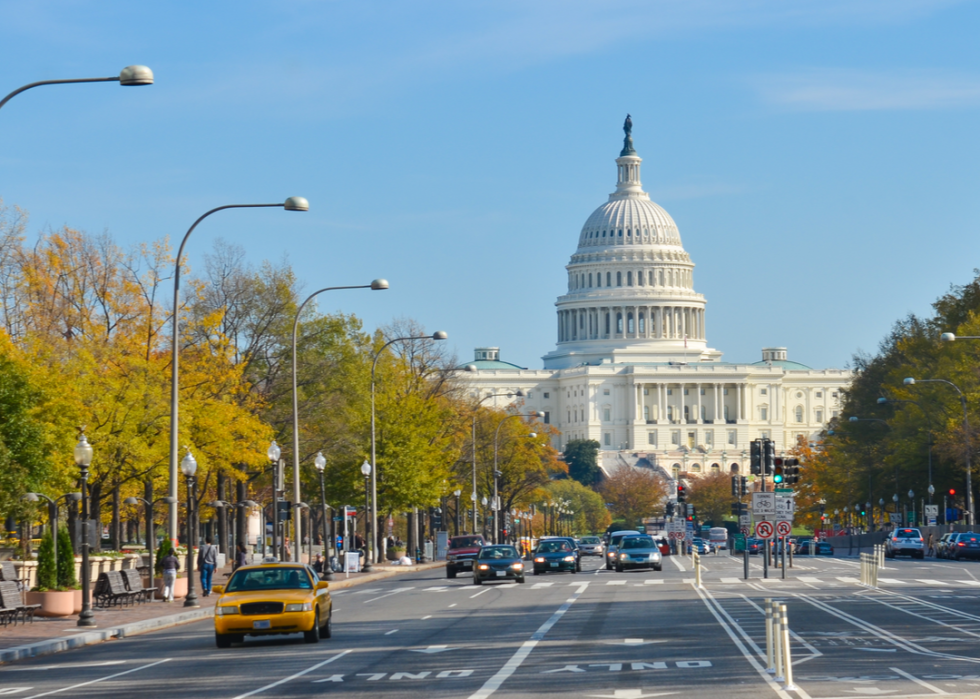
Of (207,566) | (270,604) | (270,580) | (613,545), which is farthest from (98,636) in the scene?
(613,545)

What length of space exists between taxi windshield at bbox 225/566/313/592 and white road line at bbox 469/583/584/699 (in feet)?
12.5

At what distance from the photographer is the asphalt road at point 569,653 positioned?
59.6ft

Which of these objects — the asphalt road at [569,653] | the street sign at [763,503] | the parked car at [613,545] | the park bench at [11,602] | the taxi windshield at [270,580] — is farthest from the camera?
the parked car at [613,545]

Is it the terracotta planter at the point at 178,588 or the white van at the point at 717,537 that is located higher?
the terracotta planter at the point at 178,588

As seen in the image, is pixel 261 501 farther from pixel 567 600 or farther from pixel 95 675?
pixel 95 675

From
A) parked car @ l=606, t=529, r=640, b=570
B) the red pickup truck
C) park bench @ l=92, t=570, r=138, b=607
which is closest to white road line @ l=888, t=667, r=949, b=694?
park bench @ l=92, t=570, r=138, b=607

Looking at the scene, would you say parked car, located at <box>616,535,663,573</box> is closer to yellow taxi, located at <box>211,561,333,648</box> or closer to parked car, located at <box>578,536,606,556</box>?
yellow taxi, located at <box>211,561,333,648</box>

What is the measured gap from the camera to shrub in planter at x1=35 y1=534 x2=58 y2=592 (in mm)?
34594

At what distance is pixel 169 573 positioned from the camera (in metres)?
38.2

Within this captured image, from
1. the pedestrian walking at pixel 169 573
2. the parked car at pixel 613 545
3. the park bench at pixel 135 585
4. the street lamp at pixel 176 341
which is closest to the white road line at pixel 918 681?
the street lamp at pixel 176 341

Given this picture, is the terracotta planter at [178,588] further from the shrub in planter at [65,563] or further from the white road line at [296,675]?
the white road line at [296,675]

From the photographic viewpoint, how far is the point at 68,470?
44.8m

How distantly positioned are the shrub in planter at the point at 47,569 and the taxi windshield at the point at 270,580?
1006cm

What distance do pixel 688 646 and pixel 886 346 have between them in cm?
9411
